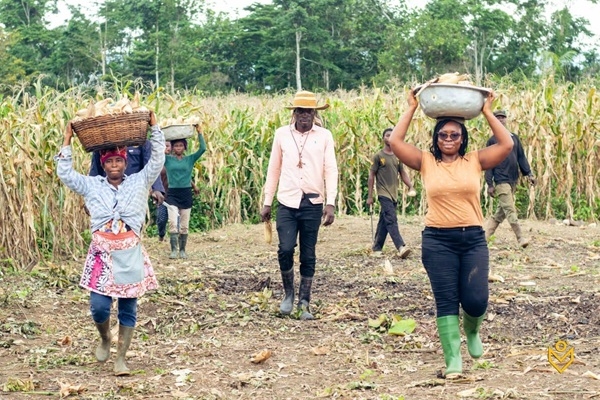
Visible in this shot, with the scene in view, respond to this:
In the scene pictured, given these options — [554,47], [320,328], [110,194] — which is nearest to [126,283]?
[110,194]

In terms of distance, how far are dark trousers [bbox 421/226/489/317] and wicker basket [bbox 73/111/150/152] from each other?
6.87 feet

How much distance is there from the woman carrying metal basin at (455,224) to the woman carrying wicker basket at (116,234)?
1903 mm

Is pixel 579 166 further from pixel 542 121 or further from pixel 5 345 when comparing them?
pixel 5 345

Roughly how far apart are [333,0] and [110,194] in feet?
149

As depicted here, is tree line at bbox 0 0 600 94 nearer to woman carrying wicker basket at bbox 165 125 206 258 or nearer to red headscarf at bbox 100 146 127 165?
woman carrying wicker basket at bbox 165 125 206 258

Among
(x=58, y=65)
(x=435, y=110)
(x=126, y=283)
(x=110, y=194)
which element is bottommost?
(x=126, y=283)

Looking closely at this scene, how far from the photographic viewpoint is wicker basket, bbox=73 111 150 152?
249 inches

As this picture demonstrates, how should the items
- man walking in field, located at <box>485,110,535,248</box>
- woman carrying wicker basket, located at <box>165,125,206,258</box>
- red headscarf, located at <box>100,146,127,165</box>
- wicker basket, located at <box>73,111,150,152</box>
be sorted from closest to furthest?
wicker basket, located at <box>73,111,150,152</box>
red headscarf, located at <box>100,146,127,165</box>
woman carrying wicker basket, located at <box>165,125,206,258</box>
man walking in field, located at <box>485,110,535,248</box>

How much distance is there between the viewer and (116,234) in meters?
6.41

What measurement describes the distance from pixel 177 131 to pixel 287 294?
406cm

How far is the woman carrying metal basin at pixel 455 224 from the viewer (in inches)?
236

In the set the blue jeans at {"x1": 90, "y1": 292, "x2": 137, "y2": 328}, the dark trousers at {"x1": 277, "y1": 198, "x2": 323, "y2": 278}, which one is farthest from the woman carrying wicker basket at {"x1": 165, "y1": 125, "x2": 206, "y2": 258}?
the blue jeans at {"x1": 90, "y1": 292, "x2": 137, "y2": 328}

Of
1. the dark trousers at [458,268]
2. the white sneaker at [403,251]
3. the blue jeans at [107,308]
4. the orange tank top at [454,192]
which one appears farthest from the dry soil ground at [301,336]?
the orange tank top at [454,192]

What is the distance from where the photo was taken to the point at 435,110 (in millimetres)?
5934
